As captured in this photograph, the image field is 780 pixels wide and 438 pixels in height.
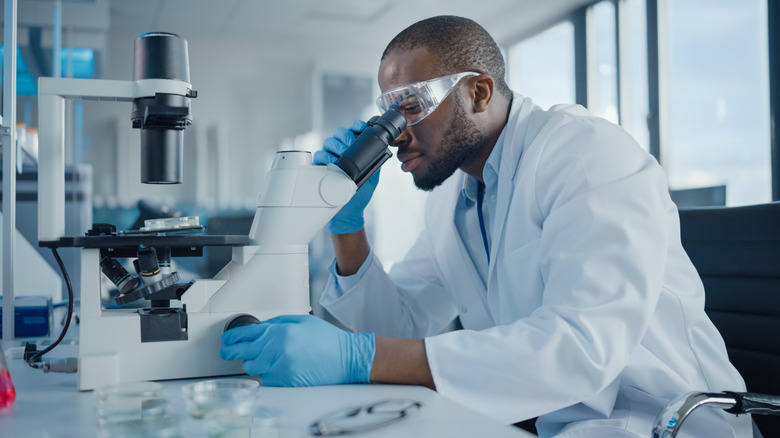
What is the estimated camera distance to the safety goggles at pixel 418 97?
1.24 meters

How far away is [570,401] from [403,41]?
89cm

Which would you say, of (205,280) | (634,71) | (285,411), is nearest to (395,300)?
(205,280)

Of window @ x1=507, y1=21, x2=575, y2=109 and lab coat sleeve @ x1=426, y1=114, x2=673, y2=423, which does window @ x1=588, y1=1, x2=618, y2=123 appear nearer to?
window @ x1=507, y1=21, x2=575, y2=109

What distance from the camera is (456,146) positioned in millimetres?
1381

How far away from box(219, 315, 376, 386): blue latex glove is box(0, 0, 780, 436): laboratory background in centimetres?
106

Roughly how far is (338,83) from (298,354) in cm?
510

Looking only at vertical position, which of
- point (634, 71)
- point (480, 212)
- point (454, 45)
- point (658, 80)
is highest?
point (634, 71)

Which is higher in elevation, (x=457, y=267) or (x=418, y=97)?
(x=418, y=97)

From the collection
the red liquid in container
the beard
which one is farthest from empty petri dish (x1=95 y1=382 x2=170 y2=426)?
the beard

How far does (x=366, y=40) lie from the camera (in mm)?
5730

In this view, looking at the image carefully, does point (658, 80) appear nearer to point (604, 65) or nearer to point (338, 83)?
point (604, 65)

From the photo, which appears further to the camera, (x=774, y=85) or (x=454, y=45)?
(x=774, y=85)

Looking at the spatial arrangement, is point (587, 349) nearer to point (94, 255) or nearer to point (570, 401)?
point (570, 401)

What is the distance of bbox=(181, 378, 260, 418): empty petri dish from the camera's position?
626 millimetres
